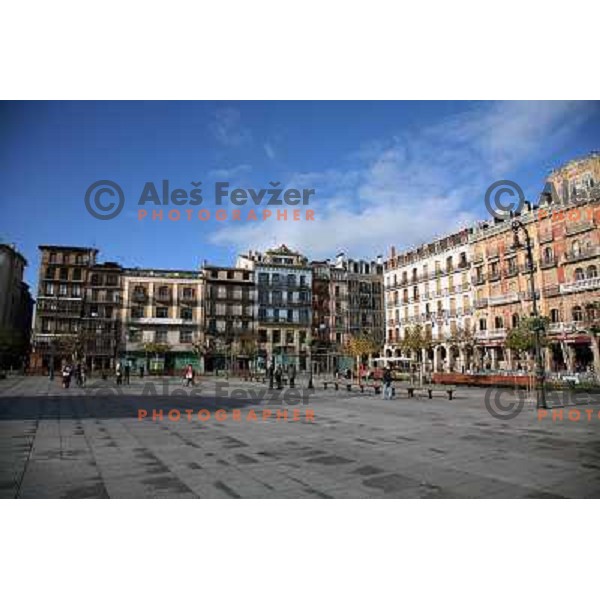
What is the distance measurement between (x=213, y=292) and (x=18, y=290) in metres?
22.1

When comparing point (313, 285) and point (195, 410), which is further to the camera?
point (313, 285)

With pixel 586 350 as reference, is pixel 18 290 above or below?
above

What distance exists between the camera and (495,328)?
36.5 metres

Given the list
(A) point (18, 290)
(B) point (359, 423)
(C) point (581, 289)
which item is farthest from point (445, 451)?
(A) point (18, 290)

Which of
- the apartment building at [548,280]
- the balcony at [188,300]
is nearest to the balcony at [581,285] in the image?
the apartment building at [548,280]

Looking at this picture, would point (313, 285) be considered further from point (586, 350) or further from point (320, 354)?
point (586, 350)

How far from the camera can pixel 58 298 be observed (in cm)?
4841

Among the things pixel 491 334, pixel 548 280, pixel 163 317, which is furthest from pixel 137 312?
pixel 548 280

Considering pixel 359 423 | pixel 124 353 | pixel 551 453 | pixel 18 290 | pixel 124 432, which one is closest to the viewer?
pixel 551 453

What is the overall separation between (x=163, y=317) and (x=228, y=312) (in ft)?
23.8

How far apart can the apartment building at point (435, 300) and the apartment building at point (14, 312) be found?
3465 cm

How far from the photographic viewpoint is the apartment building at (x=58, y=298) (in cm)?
4666

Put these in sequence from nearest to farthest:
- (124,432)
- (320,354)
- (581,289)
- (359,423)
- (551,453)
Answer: (551,453) < (124,432) < (359,423) < (581,289) < (320,354)

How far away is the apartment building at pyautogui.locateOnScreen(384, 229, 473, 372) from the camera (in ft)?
130
